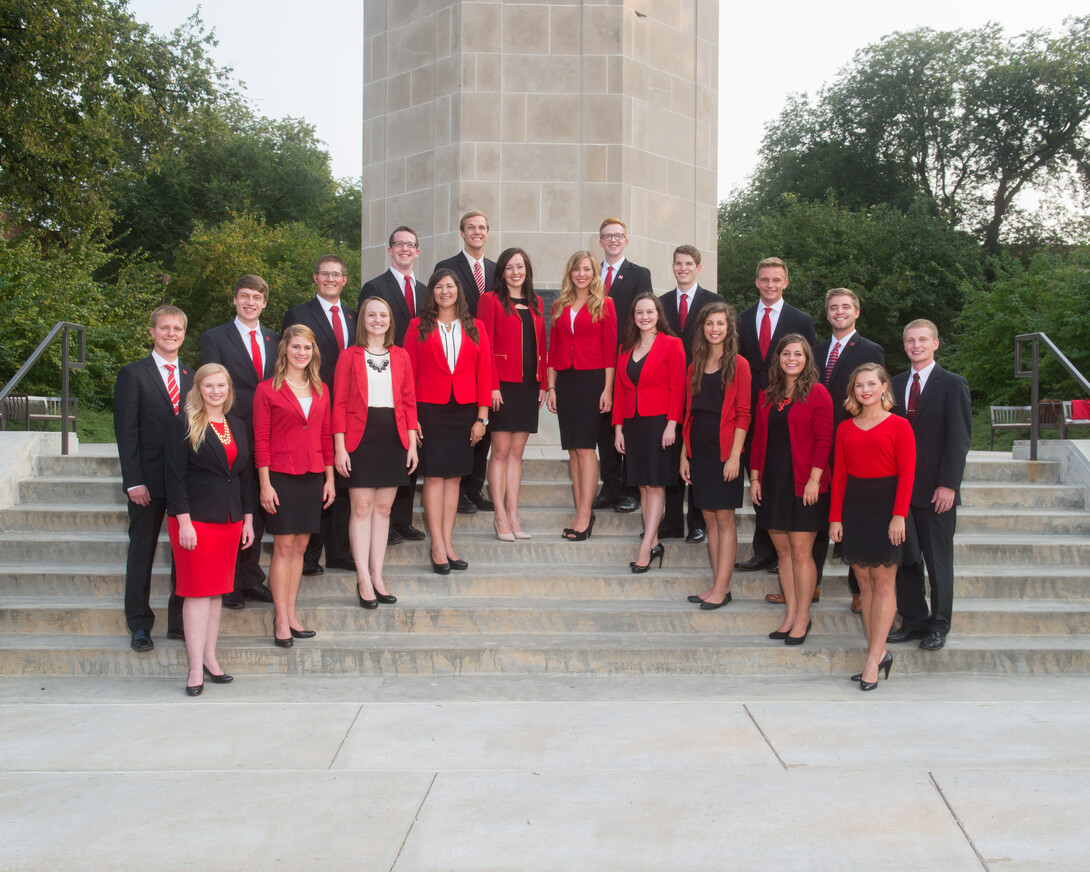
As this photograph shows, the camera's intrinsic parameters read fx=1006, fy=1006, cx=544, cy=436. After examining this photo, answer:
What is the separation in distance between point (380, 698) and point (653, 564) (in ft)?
7.58

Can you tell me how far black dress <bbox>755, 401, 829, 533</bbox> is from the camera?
579 centimetres

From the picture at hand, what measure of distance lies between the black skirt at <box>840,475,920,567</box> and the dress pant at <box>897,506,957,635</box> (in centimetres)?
50

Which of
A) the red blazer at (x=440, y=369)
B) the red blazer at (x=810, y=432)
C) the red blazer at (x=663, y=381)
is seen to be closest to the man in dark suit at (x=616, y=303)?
the red blazer at (x=663, y=381)

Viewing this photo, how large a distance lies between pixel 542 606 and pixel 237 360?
2.41 meters

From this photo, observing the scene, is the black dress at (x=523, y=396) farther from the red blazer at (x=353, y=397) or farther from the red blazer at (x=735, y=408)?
the red blazer at (x=735, y=408)

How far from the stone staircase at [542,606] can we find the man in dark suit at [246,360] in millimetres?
208

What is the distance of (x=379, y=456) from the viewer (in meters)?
6.09

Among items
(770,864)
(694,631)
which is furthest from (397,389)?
(770,864)

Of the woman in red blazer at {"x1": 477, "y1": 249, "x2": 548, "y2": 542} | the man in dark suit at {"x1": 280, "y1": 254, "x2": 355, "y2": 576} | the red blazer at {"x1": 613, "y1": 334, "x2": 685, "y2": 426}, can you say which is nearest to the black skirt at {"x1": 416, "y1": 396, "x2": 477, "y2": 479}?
the woman in red blazer at {"x1": 477, "y1": 249, "x2": 548, "y2": 542}

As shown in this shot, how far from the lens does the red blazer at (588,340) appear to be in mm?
6867

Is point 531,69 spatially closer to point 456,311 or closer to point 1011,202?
point 456,311

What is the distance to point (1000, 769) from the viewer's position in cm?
420

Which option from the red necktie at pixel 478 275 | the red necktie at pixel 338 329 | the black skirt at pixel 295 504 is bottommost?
the black skirt at pixel 295 504

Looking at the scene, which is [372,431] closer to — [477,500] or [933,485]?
[477,500]
